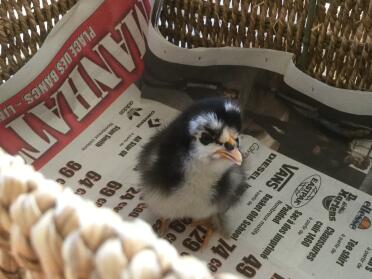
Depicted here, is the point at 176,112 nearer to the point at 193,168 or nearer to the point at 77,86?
the point at 77,86

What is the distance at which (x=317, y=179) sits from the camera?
1086 millimetres

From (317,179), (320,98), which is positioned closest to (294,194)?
(317,179)

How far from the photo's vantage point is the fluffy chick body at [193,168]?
0.84 m

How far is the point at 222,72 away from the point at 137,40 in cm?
21

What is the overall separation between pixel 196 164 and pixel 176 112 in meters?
0.36

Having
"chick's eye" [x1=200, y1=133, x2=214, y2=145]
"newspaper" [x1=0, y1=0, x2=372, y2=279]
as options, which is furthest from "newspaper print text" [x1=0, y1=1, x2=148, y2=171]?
"chick's eye" [x1=200, y1=133, x2=214, y2=145]

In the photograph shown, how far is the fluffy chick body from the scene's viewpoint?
844 mm

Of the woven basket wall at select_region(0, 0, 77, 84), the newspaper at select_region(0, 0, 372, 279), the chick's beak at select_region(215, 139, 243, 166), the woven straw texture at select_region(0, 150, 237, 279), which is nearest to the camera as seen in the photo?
the woven straw texture at select_region(0, 150, 237, 279)

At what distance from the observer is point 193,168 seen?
2.84 feet

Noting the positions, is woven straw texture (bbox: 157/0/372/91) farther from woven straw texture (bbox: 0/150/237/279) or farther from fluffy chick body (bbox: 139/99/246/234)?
woven straw texture (bbox: 0/150/237/279)

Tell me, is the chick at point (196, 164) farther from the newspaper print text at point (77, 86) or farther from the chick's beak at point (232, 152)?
the newspaper print text at point (77, 86)

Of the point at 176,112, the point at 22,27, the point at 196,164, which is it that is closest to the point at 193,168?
the point at 196,164

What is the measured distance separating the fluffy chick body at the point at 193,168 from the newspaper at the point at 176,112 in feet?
0.34

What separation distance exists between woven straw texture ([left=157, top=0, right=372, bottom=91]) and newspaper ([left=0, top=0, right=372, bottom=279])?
4 cm
